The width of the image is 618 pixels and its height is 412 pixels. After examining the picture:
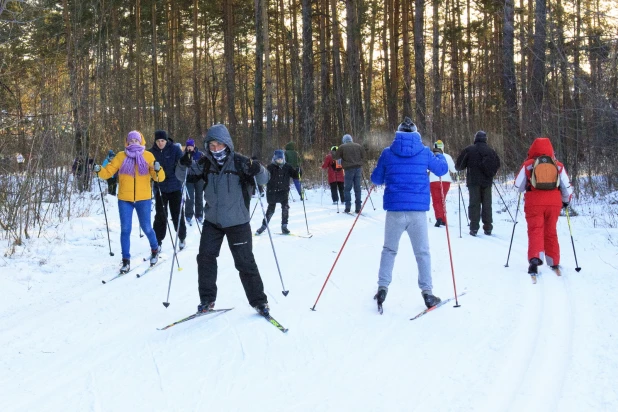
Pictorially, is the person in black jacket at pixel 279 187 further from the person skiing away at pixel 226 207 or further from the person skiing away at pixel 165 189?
the person skiing away at pixel 226 207

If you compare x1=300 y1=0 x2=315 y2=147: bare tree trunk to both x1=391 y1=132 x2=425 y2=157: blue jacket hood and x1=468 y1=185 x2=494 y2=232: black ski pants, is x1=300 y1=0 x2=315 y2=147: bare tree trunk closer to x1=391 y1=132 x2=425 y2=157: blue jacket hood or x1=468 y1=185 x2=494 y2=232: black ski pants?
x1=468 y1=185 x2=494 y2=232: black ski pants

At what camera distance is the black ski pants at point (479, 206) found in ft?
35.8

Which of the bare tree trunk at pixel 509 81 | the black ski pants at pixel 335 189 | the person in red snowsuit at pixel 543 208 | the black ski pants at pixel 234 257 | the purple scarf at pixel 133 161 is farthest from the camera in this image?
the bare tree trunk at pixel 509 81

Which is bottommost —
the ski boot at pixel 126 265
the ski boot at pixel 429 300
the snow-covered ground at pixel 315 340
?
the snow-covered ground at pixel 315 340

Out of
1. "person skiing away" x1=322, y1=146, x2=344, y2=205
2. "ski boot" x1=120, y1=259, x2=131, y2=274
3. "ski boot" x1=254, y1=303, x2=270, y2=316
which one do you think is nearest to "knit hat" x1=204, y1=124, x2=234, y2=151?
"ski boot" x1=254, y1=303, x2=270, y2=316

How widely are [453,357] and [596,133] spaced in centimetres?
1069

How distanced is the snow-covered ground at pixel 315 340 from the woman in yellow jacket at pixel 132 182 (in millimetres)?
715

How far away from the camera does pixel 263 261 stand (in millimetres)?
8758

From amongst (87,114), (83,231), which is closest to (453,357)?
(83,231)

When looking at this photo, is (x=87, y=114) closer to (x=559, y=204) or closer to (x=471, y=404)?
(x=559, y=204)

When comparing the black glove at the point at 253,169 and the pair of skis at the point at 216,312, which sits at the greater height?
the black glove at the point at 253,169

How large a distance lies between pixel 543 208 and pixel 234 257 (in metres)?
4.29

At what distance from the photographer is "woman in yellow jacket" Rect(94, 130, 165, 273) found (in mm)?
7887

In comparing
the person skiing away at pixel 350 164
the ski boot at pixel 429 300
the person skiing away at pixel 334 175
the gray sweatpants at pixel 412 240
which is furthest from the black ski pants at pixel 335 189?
the ski boot at pixel 429 300
